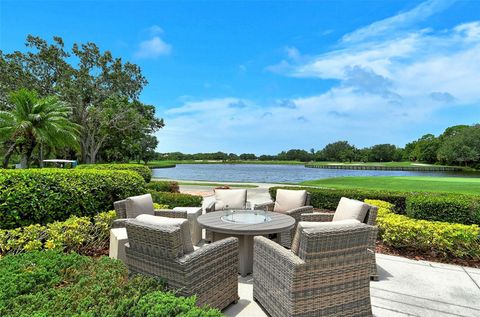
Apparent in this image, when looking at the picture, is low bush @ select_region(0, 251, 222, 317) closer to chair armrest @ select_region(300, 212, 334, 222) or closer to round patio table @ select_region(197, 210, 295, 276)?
round patio table @ select_region(197, 210, 295, 276)

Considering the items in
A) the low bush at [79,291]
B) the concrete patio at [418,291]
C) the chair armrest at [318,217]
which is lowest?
the concrete patio at [418,291]

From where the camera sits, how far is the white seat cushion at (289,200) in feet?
17.6

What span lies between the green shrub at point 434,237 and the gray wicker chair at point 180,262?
10.5ft

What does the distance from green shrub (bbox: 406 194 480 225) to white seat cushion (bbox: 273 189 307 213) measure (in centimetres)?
255

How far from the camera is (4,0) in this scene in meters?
7.21

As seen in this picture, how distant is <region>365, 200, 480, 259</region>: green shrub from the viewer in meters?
4.09

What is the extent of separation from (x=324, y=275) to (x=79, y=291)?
1.92m

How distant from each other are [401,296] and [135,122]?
24896 mm

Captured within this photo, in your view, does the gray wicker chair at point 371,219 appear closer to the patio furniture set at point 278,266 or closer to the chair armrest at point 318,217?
the chair armrest at point 318,217

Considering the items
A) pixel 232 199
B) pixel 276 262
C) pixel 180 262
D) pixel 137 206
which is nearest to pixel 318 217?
pixel 232 199

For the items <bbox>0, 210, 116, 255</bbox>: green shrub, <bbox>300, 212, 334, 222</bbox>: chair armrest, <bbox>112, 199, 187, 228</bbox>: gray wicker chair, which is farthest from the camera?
<bbox>300, 212, 334, 222</bbox>: chair armrest

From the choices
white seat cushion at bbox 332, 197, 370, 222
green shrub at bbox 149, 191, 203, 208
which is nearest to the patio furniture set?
white seat cushion at bbox 332, 197, 370, 222

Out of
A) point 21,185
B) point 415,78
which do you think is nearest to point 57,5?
point 21,185

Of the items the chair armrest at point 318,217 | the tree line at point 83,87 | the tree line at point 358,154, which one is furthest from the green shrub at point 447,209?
the tree line at point 358,154
